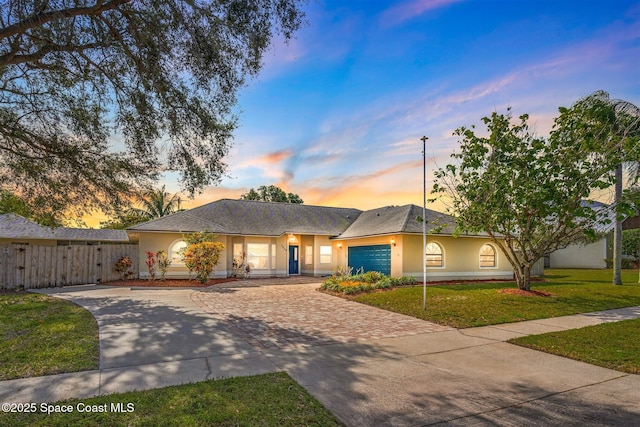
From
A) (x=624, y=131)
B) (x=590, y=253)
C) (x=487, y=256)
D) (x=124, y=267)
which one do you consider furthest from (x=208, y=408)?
(x=590, y=253)

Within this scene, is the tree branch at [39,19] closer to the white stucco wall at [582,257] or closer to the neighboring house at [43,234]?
the neighboring house at [43,234]

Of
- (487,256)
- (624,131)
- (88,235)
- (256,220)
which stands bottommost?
(487,256)

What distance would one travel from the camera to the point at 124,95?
8906mm

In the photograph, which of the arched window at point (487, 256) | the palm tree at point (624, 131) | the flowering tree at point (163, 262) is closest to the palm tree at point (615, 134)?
the palm tree at point (624, 131)

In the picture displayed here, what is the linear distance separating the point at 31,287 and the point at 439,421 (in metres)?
17.6

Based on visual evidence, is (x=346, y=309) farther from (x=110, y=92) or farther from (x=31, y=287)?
(x=31, y=287)

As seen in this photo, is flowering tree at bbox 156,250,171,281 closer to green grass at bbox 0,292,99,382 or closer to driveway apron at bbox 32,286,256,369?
driveway apron at bbox 32,286,256,369

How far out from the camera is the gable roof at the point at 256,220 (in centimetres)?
1989

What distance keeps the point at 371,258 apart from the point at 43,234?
20.9 m

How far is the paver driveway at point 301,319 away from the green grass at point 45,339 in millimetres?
2790

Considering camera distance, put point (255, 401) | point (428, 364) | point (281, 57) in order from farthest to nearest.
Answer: point (281, 57) < point (428, 364) < point (255, 401)

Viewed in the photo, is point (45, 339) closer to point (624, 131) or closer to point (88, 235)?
point (624, 131)

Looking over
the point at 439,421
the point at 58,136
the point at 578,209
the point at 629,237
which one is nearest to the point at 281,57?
the point at 58,136

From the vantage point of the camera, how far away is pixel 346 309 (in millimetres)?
11008
